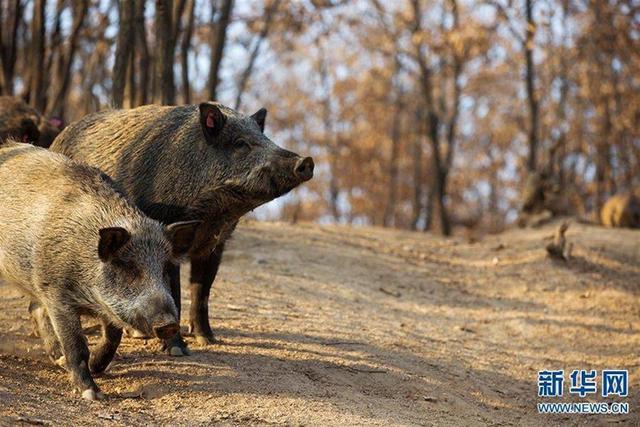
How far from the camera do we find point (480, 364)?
8.61m

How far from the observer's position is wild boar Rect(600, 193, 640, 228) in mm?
18453

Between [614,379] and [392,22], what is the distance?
18.1m

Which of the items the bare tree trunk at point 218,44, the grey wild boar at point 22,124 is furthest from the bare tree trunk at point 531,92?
the grey wild boar at point 22,124

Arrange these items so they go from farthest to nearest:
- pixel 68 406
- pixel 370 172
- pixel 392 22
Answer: pixel 370 172
pixel 392 22
pixel 68 406

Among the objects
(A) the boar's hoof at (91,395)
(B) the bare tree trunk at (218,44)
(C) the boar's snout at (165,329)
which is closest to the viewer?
(C) the boar's snout at (165,329)

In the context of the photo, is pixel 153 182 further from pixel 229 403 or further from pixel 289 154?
pixel 229 403

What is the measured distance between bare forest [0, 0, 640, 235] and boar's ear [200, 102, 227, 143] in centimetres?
337

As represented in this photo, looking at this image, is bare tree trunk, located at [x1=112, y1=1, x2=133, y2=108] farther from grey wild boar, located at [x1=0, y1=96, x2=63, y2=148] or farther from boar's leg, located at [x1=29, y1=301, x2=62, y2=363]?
boar's leg, located at [x1=29, y1=301, x2=62, y2=363]

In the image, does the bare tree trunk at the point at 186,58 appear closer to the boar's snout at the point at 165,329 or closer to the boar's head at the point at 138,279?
the boar's head at the point at 138,279

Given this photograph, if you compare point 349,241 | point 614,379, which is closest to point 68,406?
point 614,379

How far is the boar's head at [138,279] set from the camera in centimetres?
557

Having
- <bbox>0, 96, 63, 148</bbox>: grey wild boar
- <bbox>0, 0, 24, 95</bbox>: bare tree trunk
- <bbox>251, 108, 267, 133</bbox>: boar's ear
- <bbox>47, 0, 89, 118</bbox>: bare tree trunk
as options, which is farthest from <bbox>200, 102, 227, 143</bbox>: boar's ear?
<bbox>47, 0, 89, 118</bbox>: bare tree trunk

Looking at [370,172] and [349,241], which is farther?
[370,172]

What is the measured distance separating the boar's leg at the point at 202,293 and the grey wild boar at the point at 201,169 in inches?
12.6
